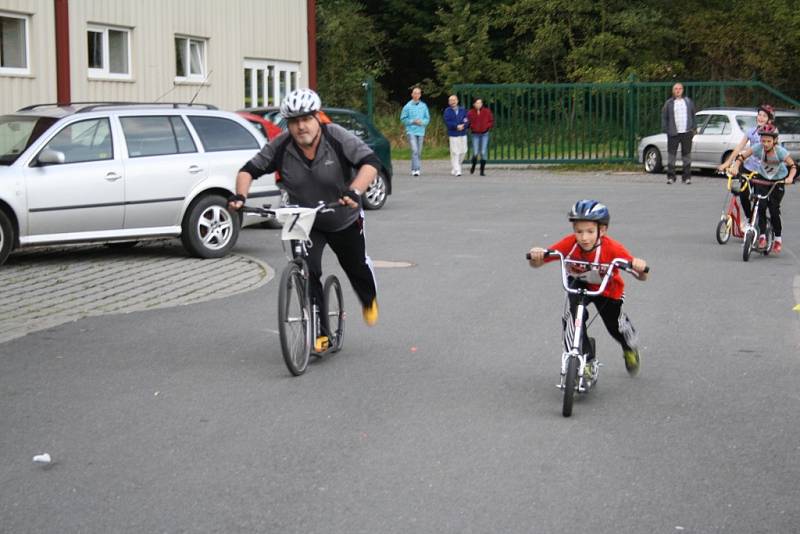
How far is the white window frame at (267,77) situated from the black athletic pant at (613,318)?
21.6 metres

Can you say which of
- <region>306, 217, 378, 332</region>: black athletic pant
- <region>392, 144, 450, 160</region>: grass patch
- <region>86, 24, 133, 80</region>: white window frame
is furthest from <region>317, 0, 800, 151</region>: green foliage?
<region>306, 217, 378, 332</region>: black athletic pant

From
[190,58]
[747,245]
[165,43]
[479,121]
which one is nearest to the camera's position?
[747,245]

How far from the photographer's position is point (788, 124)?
94.9ft

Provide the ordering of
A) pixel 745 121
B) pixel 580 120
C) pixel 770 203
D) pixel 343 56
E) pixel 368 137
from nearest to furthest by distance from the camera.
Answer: pixel 770 203 < pixel 368 137 < pixel 745 121 < pixel 580 120 < pixel 343 56

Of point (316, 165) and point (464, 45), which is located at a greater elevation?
point (464, 45)

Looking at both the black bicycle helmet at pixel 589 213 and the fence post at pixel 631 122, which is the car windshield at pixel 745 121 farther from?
the black bicycle helmet at pixel 589 213

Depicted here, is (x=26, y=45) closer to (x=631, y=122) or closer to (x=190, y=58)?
(x=190, y=58)

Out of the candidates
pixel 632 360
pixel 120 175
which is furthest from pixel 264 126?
pixel 632 360

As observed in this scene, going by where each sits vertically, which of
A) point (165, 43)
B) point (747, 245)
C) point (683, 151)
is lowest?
point (747, 245)

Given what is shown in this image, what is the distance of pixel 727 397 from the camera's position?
297 inches

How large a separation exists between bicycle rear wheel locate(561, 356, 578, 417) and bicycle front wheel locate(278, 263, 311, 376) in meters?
1.80

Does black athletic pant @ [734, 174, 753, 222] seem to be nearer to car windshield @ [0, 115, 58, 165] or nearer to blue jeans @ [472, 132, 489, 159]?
car windshield @ [0, 115, 58, 165]

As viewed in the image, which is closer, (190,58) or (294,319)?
(294,319)

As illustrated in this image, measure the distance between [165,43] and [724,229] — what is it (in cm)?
1345
